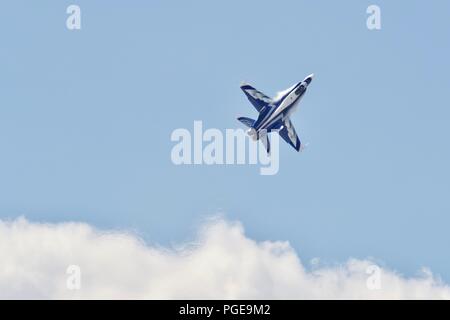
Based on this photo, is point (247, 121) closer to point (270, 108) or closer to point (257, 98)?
point (270, 108)

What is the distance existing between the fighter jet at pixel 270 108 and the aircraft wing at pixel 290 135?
5.32 m

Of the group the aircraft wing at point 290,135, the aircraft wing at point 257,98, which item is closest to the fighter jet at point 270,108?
the aircraft wing at point 257,98

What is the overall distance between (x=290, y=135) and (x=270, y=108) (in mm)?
8907

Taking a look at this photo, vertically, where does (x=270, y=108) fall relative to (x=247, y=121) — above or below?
above

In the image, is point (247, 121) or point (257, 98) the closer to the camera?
point (247, 121)

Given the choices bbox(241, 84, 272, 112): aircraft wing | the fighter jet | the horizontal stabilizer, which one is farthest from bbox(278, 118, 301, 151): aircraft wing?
the horizontal stabilizer

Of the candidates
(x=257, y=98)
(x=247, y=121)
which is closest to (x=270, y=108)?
(x=257, y=98)

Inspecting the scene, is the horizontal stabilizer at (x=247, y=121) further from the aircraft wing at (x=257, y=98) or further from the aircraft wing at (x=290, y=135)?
the aircraft wing at (x=290, y=135)

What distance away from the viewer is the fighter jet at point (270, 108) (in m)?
122

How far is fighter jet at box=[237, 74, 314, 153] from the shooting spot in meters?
122

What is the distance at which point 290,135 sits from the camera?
131875 mm

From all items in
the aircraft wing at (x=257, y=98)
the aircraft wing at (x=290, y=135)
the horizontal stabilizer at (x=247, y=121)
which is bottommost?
the horizontal stabilizer at (x=247, y=121)
